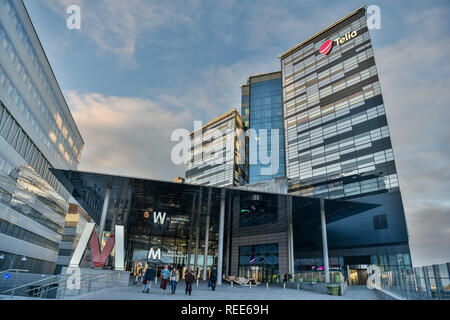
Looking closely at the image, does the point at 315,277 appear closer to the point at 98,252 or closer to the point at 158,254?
the point at 98,252

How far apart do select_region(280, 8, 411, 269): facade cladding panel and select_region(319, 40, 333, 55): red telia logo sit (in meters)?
0.91

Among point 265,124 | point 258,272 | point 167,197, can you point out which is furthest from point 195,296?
point 265,124

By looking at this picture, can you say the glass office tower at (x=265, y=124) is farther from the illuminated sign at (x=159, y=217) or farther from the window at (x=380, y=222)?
the illuminated sign at (x=159, y=217)

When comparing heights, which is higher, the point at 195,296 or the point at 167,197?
the point at 167,197

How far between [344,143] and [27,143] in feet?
174

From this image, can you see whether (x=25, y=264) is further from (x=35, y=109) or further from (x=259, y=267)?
(x=259, y=267)

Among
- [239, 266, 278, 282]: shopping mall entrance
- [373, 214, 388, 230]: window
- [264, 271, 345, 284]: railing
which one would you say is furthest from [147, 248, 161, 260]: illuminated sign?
[373, 214, 388, 230]: window

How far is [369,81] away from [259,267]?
41.9 metres

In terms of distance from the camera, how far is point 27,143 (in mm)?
38938

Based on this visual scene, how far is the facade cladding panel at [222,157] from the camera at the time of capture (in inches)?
3612

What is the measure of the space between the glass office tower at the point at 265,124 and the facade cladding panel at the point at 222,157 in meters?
8.02

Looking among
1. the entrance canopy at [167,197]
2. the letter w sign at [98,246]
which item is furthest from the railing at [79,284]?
the entrance canopy at [167,197]

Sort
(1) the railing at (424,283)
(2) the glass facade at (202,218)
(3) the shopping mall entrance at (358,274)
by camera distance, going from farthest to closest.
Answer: (3) the shopping mall entrance at (358,274)
(2) the glass facade at (202,218)
(1) the railing at (424,283)
